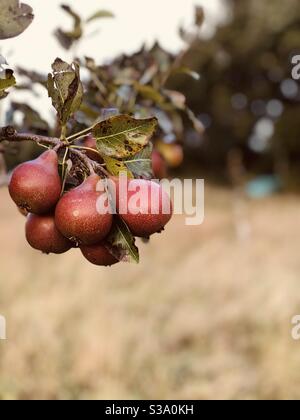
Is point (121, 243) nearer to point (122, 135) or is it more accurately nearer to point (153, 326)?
point (122, 135)

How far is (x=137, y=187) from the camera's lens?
597 mm

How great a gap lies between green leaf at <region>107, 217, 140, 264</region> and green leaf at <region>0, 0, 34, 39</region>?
26 centimetres

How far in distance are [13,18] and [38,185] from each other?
0.73ft

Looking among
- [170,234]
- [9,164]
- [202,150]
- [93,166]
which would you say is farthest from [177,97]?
[202,150]

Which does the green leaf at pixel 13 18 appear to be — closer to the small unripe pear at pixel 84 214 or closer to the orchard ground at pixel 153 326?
the small unripe pear at pixel 84 214

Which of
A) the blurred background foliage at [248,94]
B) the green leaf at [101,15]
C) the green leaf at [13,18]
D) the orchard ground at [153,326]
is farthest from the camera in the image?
Answer: the blurred background foliage at [248,94]

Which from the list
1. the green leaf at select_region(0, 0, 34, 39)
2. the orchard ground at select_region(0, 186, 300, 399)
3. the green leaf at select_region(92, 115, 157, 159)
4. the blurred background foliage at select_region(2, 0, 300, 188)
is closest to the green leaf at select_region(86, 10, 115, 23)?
the green leaf at select_region(0, 0, 34, 39)

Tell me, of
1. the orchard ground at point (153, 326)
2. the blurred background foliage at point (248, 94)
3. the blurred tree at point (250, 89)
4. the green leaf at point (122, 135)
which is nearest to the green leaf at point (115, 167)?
the green leaf at point (122, 135)

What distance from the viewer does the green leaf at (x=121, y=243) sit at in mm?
607

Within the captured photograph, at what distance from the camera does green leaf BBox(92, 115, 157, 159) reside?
0.63 metres

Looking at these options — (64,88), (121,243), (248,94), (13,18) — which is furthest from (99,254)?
(248,94)

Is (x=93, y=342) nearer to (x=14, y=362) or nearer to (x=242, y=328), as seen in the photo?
(x=14, y=362)
